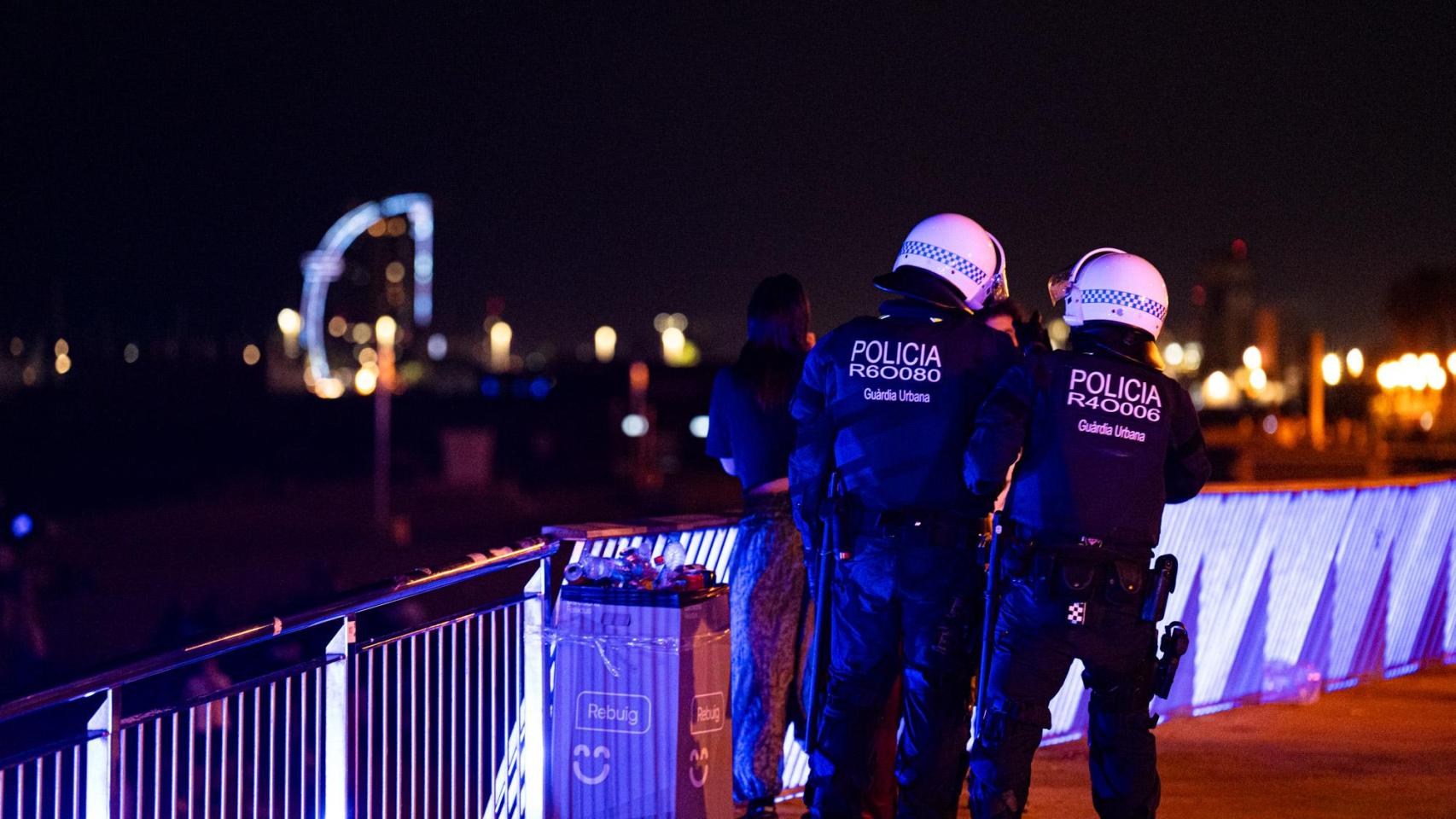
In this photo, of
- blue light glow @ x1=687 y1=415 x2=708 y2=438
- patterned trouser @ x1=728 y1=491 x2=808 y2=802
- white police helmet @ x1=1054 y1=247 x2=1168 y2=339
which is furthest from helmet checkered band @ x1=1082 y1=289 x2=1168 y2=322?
blue light glow @ x1=687 y1=415 x2=708 y2=438

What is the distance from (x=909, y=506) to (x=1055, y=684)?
0.75 meters

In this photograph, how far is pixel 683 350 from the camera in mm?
91438

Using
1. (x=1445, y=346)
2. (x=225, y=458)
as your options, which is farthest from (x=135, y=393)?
(x=1445, y=346)

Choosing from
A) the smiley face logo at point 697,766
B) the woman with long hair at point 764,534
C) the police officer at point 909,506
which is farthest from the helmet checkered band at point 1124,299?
the smiley face logo at point 697,766

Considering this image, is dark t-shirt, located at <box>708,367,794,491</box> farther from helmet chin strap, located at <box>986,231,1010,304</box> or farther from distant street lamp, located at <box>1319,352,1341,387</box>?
distant street lamp, located at <box>1319,352,1341,387</box>

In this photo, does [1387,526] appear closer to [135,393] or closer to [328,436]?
[328,436]

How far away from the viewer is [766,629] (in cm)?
564

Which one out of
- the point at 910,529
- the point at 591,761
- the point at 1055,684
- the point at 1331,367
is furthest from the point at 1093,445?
the point at 1331,367

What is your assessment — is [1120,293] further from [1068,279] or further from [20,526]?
[20,526]

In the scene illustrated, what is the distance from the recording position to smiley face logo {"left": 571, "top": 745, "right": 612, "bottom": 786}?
198 inches

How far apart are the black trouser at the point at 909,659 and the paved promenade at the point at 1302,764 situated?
3.96ft

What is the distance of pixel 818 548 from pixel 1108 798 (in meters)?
1.30

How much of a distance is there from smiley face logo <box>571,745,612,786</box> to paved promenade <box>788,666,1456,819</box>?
4.57ft

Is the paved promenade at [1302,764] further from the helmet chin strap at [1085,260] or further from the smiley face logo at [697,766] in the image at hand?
the helmet chin strap at [1085,260]
